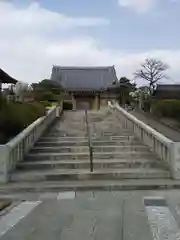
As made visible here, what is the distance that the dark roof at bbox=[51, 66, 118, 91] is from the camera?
53.9 meters

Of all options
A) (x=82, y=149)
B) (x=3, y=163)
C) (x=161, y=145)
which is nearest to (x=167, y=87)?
(x=82, y=149)

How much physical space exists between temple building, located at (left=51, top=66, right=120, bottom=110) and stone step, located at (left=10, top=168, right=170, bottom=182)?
1375 inches

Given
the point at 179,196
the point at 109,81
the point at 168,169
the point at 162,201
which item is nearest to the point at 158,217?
the point at 162,201

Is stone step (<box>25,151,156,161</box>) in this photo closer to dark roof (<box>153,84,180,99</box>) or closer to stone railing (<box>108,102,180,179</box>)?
stone railing (<box>108,102,180,179</box>)

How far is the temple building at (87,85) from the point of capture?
5053 centimetres

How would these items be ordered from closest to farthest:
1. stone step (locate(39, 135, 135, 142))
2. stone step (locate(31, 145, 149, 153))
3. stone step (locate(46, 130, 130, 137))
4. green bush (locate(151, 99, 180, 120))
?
stone step (locate(31, 145, 149, 153)) → stone step (locate(39, 135, 135, 142)) → stone step (locate(46, 130, 130, 137)) → green bush (locate(151, 99, 180, 120))

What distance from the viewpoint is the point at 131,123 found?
18.3 meters

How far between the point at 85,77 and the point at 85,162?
4590cm

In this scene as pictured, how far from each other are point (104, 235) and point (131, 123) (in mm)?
12295

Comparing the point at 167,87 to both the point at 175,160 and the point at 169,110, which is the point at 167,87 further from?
the point at 175,160

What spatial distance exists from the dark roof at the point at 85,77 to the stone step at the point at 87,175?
4147cm

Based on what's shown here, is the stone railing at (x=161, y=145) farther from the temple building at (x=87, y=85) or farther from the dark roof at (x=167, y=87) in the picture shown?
the dark roof at (x=167, y=87)

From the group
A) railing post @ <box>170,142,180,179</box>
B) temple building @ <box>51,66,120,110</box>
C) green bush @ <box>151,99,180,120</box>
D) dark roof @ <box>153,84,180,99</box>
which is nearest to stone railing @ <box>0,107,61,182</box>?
railing post @ <box>170,142,180,179</box>

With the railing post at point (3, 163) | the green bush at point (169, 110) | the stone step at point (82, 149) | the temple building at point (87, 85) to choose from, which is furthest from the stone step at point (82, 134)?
the temple building at point (87, 85)
